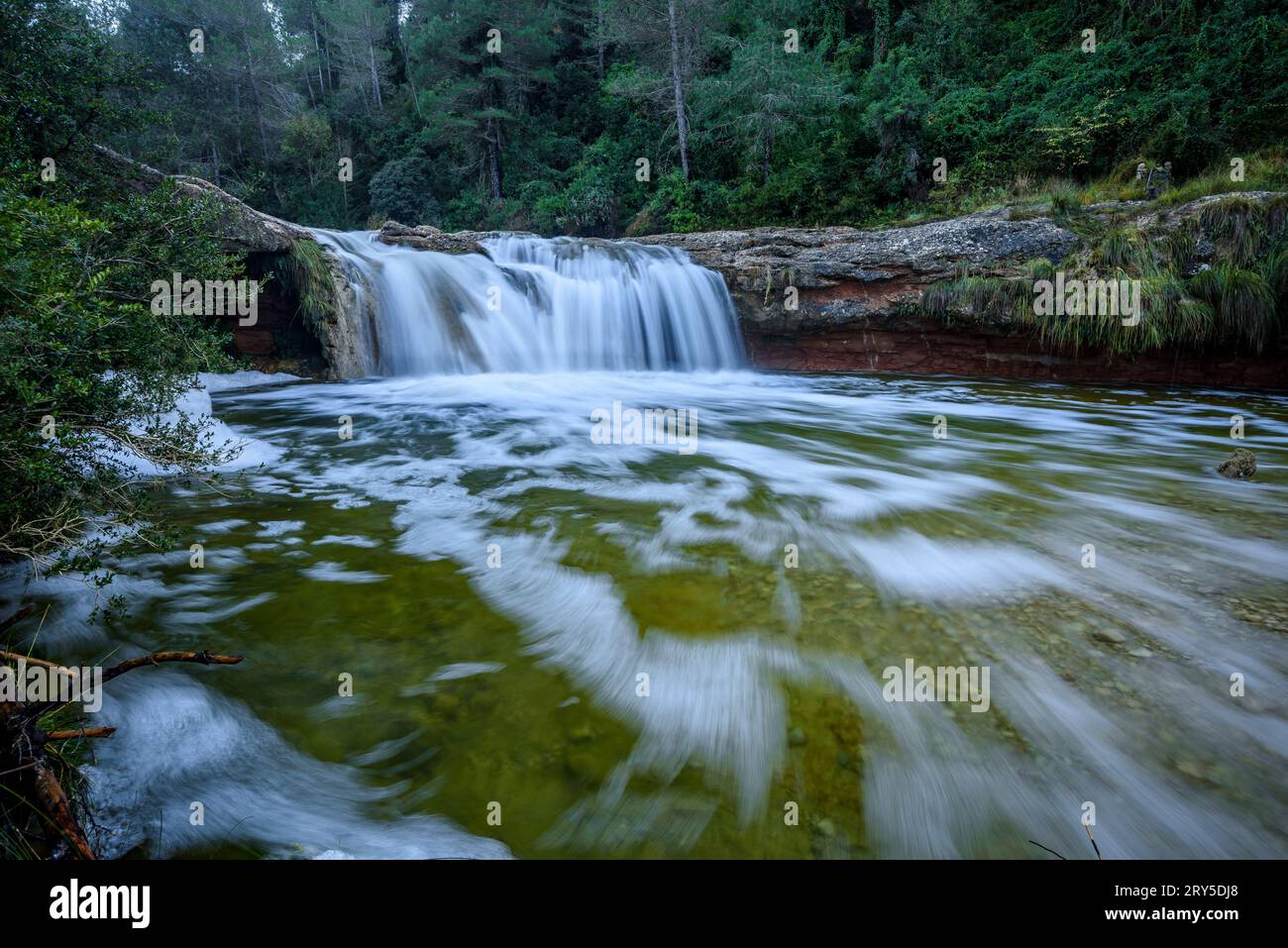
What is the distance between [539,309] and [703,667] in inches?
389

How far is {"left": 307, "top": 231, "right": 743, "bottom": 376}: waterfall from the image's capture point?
9.88 metres

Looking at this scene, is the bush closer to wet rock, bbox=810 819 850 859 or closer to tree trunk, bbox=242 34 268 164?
wet rock, bbox=810 819 850 859

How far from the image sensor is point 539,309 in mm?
10969

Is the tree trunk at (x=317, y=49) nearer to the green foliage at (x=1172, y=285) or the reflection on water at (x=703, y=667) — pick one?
the green foliage at (x=1172, y=285)

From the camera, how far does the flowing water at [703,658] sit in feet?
5.03

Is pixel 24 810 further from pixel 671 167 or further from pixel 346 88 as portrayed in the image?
pixel 346 88

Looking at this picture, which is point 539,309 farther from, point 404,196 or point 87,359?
point 404,196

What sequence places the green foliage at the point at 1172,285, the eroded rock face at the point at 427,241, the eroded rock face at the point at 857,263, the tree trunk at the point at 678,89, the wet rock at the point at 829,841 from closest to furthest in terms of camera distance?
the wet rock at the point at 829,841 < the green foliage at the point at 1172,285 < the eroded rock face at the point at 857,263 < the eroded rock face at the point at 427,241 < the tree trunk at the point at 678,89

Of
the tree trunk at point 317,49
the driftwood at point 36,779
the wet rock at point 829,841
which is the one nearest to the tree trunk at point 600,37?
the tree trunk at point 317,49

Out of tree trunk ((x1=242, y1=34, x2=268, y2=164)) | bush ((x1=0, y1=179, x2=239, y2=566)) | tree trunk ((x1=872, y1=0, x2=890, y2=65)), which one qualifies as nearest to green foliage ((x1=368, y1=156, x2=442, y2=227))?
tree trunk ((x1=242, y1=34, x2=268, y2=164))

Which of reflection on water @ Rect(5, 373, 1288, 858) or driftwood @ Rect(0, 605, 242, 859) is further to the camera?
reflection on water @ Rect(5, 373, 1288, 858)

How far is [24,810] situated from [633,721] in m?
1.50

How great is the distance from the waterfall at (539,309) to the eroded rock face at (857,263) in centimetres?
61

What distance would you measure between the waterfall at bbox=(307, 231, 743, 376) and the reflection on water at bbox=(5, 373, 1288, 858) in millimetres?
6128
